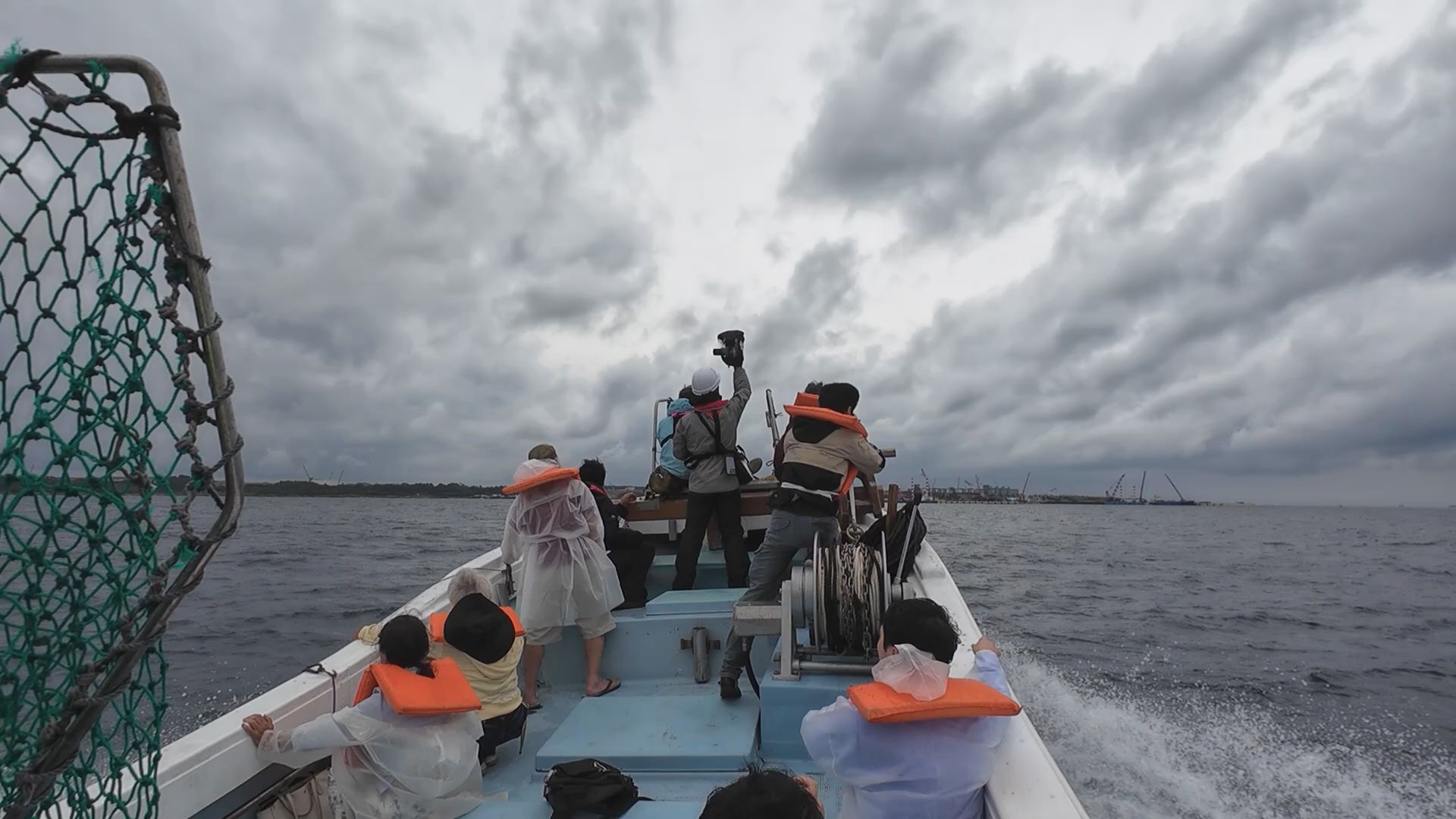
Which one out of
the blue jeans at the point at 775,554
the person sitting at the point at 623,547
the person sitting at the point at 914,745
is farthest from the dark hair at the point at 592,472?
the person sitting at the point at 914,745

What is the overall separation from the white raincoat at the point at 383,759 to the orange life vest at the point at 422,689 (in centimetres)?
7

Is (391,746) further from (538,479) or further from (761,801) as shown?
(761,801)

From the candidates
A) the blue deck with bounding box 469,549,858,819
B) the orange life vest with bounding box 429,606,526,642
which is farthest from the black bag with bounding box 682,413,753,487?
the orange life vest with bounding box 429,606,526,642

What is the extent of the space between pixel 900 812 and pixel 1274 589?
65.4 feet

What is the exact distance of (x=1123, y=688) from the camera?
8.50m

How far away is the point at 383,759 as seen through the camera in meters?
2.68

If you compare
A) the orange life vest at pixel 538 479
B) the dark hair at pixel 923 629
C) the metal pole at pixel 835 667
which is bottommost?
the metal pole at pixel 835 667

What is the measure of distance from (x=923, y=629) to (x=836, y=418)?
5.84 ft

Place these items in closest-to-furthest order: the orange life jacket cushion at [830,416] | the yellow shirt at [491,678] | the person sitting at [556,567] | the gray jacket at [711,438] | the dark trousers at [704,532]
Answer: the yellow shirt at [491,678]
the orange life jacket cushion at [830,416]
the person sitting at [556,567]
the gray jacket at [711,438]
the dark trousers at [704,532]

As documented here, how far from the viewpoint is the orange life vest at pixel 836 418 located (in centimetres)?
384

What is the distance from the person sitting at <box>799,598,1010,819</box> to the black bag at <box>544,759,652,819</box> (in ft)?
3.34

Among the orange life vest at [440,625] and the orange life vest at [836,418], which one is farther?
the orange life vest at [836,418]

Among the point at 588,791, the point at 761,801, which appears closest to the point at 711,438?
the point at 588,791

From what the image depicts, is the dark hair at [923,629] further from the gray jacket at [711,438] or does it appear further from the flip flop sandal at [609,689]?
the gray jacket at [711,438]
